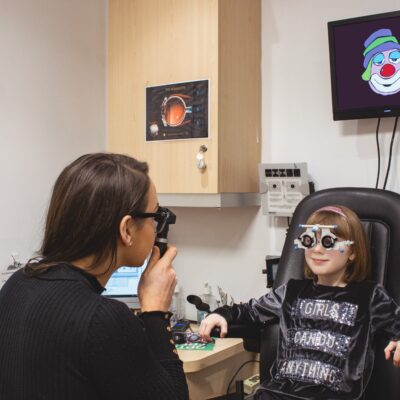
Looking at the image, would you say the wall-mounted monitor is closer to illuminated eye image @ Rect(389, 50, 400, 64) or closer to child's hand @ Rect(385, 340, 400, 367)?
illuminated eye image @ Rect(389, 50, 400, 64)

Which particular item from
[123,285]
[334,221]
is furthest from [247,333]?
[123,285]

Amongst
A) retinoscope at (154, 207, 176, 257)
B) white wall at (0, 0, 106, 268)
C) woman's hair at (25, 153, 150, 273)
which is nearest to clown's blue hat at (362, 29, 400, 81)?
retinoscope at (154, 207, 176, 257)

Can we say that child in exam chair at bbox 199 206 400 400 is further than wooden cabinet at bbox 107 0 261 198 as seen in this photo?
No

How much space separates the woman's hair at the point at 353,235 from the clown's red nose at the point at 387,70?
0.60m

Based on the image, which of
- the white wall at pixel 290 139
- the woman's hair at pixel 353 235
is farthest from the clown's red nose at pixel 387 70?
the woman's hair at pixel 353 235

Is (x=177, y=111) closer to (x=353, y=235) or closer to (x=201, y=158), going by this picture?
(x=201, y=158)

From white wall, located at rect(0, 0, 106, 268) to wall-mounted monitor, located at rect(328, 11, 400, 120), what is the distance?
4.23 feet

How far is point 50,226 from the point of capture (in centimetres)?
95

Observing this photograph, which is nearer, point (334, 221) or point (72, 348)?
point (72, 348)

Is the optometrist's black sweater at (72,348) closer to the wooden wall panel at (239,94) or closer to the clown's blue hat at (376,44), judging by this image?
the wooden wall panel at (239,94)

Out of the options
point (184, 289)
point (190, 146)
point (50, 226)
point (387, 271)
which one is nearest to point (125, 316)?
point (50, 226)

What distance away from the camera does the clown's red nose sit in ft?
6.09

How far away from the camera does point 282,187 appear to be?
6.98ft

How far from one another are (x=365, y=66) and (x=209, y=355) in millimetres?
1289
